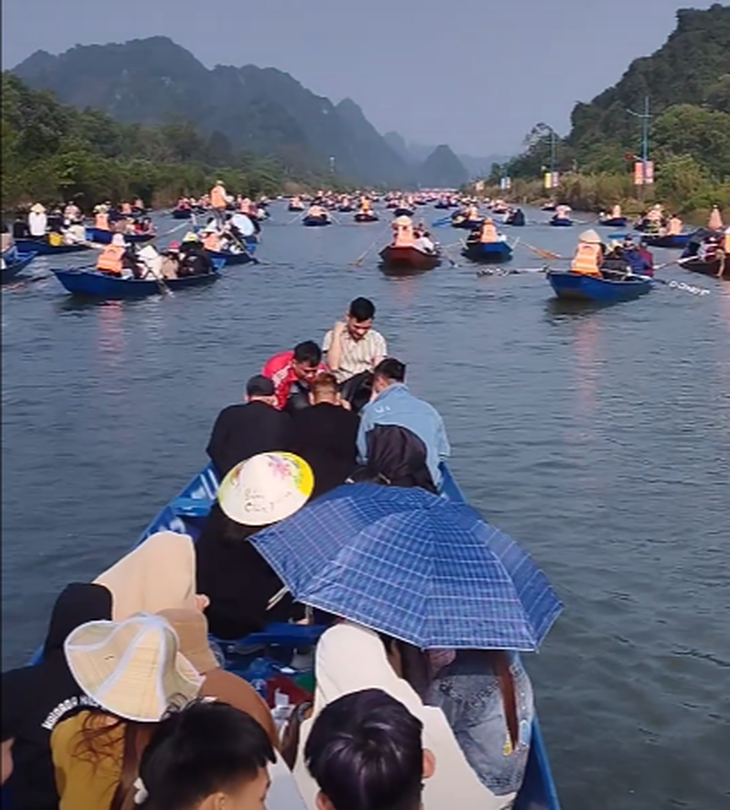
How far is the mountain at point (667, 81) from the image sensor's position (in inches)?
2958

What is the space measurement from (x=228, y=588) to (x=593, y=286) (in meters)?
16.2

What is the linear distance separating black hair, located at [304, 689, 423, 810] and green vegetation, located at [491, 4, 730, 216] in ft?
146

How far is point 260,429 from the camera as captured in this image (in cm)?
638

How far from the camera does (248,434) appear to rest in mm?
6410

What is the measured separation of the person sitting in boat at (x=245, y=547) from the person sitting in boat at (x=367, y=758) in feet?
6.99

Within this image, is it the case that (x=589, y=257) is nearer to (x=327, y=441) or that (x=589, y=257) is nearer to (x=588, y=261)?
(x=588, y=261)

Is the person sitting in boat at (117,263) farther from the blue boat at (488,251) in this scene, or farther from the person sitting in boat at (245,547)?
the person sitting in boat at (245,547)

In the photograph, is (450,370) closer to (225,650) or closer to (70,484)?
(70,484)

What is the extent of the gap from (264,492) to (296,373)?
3479mm

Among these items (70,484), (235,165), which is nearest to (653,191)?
(235,165)

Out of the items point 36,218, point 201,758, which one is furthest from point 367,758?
point 36,218

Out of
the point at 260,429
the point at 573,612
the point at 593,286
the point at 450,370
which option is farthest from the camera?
the point at 593,286

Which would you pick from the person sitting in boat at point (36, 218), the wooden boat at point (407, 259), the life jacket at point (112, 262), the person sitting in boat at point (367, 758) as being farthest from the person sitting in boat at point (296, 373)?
the wooden boat at point (407, 259)

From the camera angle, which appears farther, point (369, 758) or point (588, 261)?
point (588, 261)
